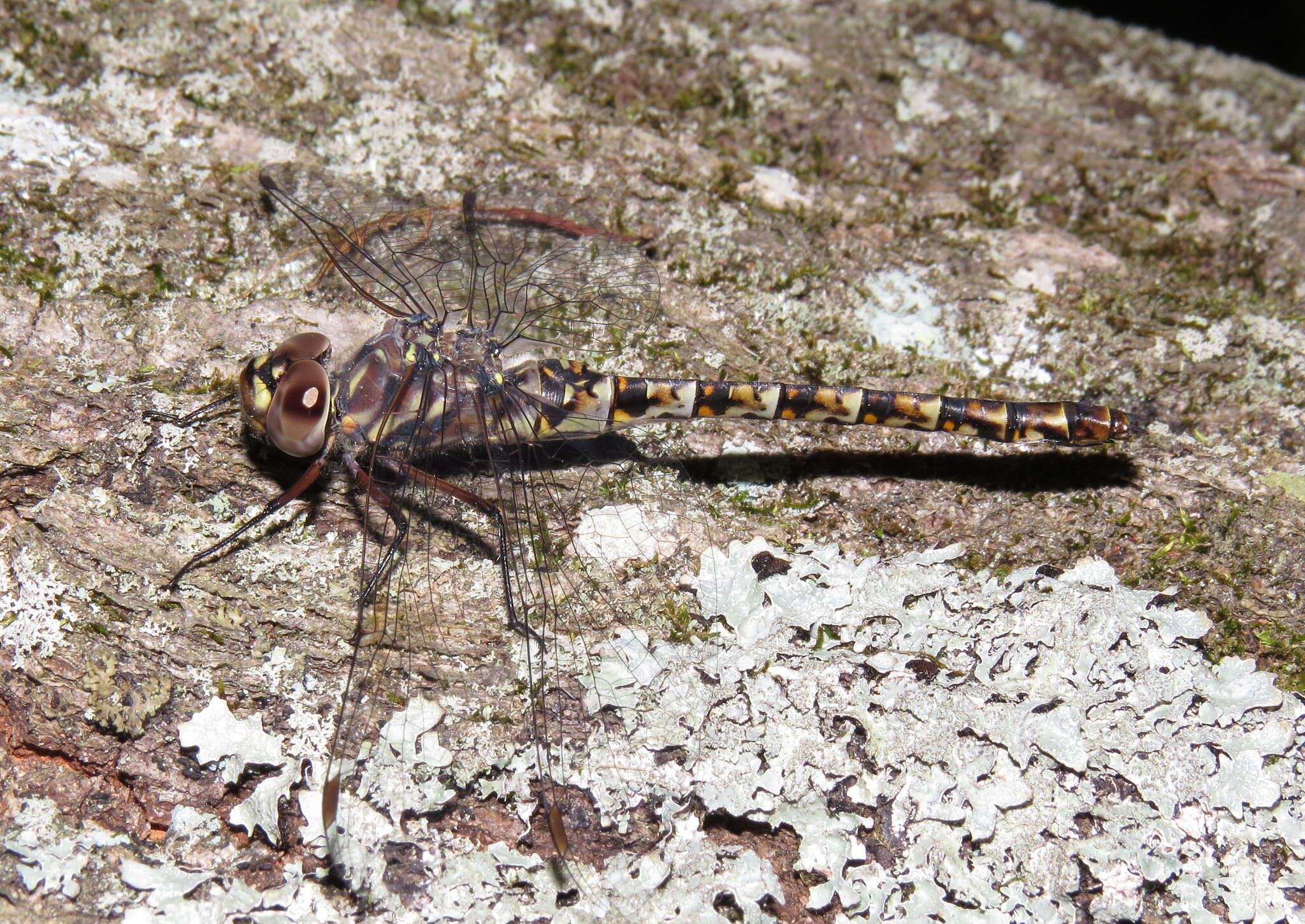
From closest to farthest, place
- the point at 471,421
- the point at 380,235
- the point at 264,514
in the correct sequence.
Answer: the point at 264,514 → the point at 471,421 → the point at 380,235

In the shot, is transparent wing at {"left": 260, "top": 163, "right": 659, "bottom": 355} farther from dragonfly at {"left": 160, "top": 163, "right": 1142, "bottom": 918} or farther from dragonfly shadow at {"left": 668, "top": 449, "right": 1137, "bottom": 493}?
dragonfly shadow at {"left": 668, "top": 449, "right": 1137, "bottom": 493}

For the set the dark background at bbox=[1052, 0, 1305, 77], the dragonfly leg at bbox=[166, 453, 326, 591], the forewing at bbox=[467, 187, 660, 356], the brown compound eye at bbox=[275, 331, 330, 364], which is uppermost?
the dark background at bbox=[1052, 0, 1305, 77]

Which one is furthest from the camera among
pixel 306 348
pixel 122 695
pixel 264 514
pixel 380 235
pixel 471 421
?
pixel 380 235

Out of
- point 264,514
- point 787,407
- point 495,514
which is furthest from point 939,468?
point 264,514

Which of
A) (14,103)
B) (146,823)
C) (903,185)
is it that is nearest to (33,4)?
(14,103)

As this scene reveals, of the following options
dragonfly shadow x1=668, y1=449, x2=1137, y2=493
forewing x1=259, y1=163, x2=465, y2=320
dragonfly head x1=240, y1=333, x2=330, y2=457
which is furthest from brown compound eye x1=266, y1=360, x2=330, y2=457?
dragonfly shadow x1=668, y1=449, x2=1137, y2=493

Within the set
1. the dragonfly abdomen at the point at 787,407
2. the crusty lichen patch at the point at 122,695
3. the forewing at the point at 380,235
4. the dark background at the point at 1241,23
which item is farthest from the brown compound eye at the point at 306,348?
the dark background at the point at 1241,23

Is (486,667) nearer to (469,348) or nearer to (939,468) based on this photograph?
(469,348)
